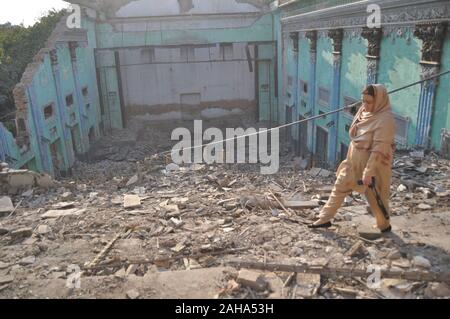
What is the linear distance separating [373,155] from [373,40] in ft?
20.2

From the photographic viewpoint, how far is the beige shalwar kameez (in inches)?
167

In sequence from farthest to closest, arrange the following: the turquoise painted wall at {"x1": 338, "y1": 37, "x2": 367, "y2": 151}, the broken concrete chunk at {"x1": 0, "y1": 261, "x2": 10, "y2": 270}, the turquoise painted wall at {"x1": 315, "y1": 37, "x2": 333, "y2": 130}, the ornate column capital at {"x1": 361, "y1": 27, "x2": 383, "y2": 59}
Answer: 1. the turquoise painted wall at {"x1": 315, "y1": 37, "x2": 333, "y2": 130}
2. the turquoise painted wall at {"x1": 338, "y1": 37, "x2": 367, "y2": 151}
3. the ornate column capital at {"x1": 361, "y1": 27, "x2": 383, "y2": 59}
4. the broken concrete chunk at {"x1": 0, "y1": 261, "x2": 10, "y2": 270}

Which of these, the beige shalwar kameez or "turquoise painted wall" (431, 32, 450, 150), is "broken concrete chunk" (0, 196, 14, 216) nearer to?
the beige shalwar kameez

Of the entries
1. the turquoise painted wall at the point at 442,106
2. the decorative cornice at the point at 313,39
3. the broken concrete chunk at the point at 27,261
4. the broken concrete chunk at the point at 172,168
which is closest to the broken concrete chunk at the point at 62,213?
the broken concrete chunk at the point at 27,261

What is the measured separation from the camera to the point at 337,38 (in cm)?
1148

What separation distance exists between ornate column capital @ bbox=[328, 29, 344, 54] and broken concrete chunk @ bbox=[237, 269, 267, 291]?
942 cm

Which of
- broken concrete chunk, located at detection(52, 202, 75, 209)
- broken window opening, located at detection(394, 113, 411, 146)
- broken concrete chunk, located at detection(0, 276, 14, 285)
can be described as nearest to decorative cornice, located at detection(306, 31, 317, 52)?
broken window opening, located at detection(394, 113, 411, 146)

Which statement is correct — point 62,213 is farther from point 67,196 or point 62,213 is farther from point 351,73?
point 351,73

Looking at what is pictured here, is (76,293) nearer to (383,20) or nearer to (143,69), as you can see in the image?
(383,20)

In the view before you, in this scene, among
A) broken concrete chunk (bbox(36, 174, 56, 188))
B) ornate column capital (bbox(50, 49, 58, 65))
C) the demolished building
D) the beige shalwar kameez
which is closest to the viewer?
the beige shalwar kameez

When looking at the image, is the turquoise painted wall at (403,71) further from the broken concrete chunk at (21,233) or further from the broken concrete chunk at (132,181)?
the broken concrete chunk at (21,233)

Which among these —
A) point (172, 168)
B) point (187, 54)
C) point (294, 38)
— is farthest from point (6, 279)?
point (187, 54)

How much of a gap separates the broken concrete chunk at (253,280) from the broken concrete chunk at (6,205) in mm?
4774

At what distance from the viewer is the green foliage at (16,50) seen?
47.5ft
